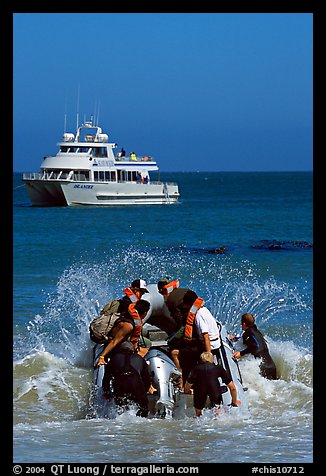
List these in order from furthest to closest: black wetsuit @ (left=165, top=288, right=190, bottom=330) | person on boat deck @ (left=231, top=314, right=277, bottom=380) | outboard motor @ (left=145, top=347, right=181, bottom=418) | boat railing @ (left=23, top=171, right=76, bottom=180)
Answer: boat railing @ (left=23, top=171, right=76, bottom=180), person on boat deck @ (left=231, top=314, right=277, bottom=380), black wetsuit @ (left=165, top=288, right=190, bottom=330), outboard motor @ (left=145, top=347, right=181, bottom=418)

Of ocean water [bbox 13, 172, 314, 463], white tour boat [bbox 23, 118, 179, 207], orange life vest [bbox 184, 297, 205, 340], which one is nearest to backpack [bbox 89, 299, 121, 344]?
ocean water [bbox 13, 172, 314, 463]

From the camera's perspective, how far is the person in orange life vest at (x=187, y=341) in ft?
32.4

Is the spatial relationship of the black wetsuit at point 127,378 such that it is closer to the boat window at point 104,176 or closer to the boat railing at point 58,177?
the boat railing at point 58,177

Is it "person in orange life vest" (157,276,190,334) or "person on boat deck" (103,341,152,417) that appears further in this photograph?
"person in orange life vest" (157,276,190,334)

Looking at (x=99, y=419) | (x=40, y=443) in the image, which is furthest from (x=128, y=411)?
(x=40, y=443)

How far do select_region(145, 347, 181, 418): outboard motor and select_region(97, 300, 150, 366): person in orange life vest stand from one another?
0.97ft

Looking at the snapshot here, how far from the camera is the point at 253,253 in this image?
Result: 3014cm

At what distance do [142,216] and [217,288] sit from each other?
2867 centimetres

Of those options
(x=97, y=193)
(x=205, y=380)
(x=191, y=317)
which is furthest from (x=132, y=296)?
(x=97, y=193)

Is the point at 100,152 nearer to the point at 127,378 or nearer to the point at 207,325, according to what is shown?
the point at 207,325

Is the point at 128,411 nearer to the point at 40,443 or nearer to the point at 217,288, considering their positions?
the point at 40,443

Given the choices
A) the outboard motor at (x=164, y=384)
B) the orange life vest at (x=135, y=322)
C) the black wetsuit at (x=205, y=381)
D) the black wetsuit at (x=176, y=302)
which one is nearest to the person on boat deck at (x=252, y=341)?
the black wetsuit at (x=176, y=302)

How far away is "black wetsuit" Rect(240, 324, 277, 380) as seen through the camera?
36.5 ft

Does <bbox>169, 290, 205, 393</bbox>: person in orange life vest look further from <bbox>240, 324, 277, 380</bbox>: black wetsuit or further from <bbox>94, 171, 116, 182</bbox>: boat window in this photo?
<bbox>94, 171, 116, 182</bbox>: boat window
